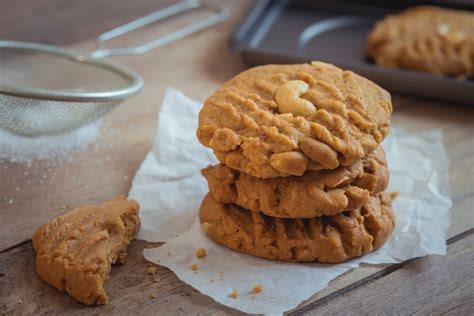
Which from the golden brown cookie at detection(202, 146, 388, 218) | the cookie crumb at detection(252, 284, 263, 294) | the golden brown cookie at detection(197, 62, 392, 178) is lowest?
the cookie crumb at detection(252, 284, 263, 294)

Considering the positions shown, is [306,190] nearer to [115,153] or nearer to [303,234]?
[303,234]

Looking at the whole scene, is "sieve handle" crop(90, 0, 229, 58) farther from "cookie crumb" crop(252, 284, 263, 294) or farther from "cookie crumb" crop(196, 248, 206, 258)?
"cookie crumb" crop(252, 284, 263, 294)

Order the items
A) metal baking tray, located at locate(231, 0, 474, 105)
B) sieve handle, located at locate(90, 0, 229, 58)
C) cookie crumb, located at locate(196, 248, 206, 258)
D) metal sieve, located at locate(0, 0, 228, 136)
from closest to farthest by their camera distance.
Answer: cookie crumb, located at locate(196, 248, 206, 258), metal sieve, located at locate(0, 0, 228, 136), metal baking tray, located at locate(231, 0, 474, 105), sieve handle, located at locate(90, 0, 229, 58)

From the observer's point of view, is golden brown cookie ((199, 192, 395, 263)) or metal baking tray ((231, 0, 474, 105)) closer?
golden brown cookie ((199, 192, 395, 263))

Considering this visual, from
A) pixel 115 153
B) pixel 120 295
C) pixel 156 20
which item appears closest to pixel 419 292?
pixel 120 295

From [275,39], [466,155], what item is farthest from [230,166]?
[275,39]

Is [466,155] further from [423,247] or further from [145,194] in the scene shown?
[145,194]

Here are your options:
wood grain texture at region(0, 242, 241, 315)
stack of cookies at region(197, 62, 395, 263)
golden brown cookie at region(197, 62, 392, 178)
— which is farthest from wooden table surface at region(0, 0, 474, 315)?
golden brown cookie at region(197, 62, 392, 178)
